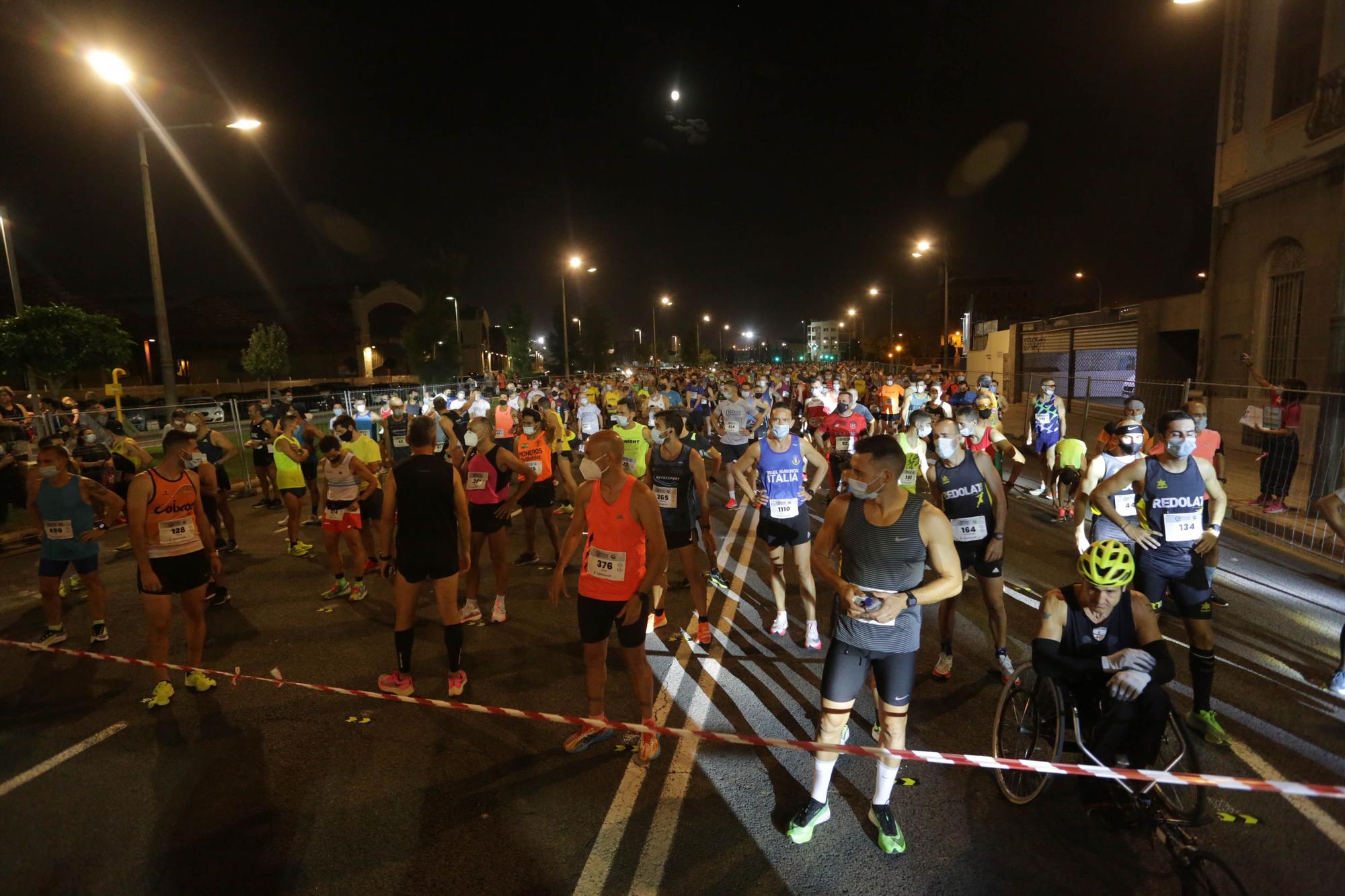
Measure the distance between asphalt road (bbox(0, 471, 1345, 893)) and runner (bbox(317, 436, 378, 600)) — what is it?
3.63 ft

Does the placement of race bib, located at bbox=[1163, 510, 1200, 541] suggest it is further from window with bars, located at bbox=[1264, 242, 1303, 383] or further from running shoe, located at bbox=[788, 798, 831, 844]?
window with bars, located at bbox=[1264, 242, 1303, 383]

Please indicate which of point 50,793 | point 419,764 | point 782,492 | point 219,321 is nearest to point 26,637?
point 50,793

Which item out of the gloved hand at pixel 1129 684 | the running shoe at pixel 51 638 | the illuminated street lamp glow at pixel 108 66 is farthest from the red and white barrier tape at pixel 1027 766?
the illuminated street lamp glow at pixel 108 66

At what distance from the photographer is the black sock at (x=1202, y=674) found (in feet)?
14.2

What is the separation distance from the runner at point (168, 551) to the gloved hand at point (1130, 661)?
614cm

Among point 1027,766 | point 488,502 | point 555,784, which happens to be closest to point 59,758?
point 555,784

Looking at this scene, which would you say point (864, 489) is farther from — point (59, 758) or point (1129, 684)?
point (59, 758)

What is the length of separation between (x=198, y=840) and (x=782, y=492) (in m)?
4.58

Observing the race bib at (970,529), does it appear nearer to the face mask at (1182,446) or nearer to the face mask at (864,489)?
the face mask at (1182,446)

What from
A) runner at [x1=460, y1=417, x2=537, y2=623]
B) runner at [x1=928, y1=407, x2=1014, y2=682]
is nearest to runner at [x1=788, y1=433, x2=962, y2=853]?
runner at [x1=928, y1=407, x2=1014, y2=682]

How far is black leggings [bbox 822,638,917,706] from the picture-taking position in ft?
11.0

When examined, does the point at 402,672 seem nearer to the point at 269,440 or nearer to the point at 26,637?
the point at 26,637

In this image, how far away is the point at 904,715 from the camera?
3.44 metres

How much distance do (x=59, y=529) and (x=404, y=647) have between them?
11.8 ft
